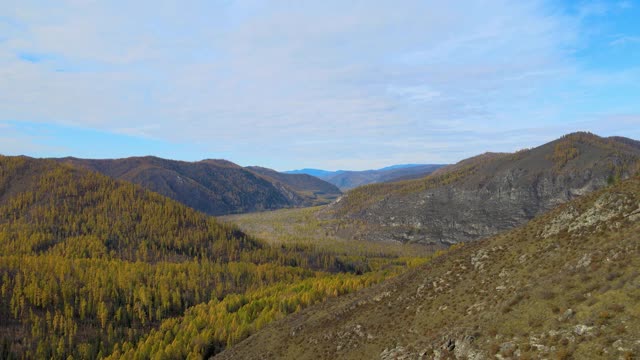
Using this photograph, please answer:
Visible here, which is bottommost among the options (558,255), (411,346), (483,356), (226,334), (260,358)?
(226,334)

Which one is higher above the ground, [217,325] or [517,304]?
[517,304]

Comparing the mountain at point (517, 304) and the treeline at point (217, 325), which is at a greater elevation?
the mountain at point (517, 304)

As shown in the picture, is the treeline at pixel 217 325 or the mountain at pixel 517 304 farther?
the treeline at pixel 217 325

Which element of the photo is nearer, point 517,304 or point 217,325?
point 517,304

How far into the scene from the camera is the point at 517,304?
48.8 m

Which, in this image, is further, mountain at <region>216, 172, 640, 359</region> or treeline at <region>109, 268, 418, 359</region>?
treeline at <region>109, 268, 418, 359</region>

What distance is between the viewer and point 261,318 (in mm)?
143625

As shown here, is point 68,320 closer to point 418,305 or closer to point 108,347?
point 108,347

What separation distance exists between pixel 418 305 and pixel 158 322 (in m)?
167

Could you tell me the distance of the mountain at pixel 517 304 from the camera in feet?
123

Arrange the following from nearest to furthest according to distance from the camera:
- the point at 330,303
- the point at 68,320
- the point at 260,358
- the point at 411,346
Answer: the point at 411,346 → the point at 260,358 → the point at 330,303 → the point at 68,320

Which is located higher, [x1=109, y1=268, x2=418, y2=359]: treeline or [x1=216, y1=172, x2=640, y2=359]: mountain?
[x1=216, y1=172, x2=640, y2=359]: mountain

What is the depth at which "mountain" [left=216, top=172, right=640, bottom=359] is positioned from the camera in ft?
123

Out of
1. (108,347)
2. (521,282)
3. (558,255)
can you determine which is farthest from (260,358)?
(108,347)
